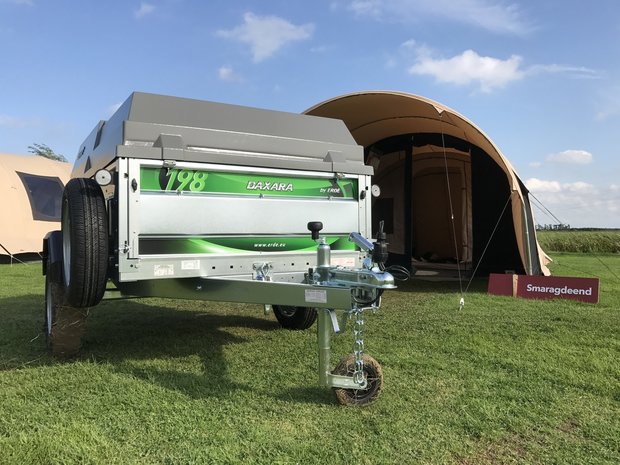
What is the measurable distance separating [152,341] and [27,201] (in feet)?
36.7

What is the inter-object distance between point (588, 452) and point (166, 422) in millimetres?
2481

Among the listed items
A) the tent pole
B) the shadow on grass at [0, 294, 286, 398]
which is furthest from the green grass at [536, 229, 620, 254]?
the shadow on grass at [0, 294, 286, 398]

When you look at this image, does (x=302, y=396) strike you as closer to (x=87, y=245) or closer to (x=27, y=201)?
(x=87, y=245)

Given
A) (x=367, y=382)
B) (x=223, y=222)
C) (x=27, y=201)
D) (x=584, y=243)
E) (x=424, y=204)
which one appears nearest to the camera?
(x=367, y=382)

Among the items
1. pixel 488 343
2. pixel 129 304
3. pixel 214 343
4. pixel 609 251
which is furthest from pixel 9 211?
pixel 609 251

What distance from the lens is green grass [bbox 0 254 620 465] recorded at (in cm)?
293

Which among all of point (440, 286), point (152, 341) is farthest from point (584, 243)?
point (152, 341)

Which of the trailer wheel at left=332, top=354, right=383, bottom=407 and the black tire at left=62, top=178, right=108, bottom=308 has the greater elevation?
the black tire at left=62, top=178, right=108, bottom=308

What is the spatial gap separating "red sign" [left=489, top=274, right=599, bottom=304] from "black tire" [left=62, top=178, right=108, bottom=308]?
22.5ft

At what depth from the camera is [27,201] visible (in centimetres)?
1459

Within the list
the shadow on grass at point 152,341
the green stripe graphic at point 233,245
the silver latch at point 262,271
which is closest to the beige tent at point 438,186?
the shadow on grass at point 152,341

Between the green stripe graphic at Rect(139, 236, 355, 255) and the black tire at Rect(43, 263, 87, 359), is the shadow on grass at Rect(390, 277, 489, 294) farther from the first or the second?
the black tire at Rect(43, 263, 87, 359)

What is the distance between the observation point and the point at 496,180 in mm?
11234

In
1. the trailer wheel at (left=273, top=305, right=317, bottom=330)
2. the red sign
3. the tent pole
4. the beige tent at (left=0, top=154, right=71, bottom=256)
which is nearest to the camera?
the trailer wheel at (left=273, top=305, right=317, bottom=330)
